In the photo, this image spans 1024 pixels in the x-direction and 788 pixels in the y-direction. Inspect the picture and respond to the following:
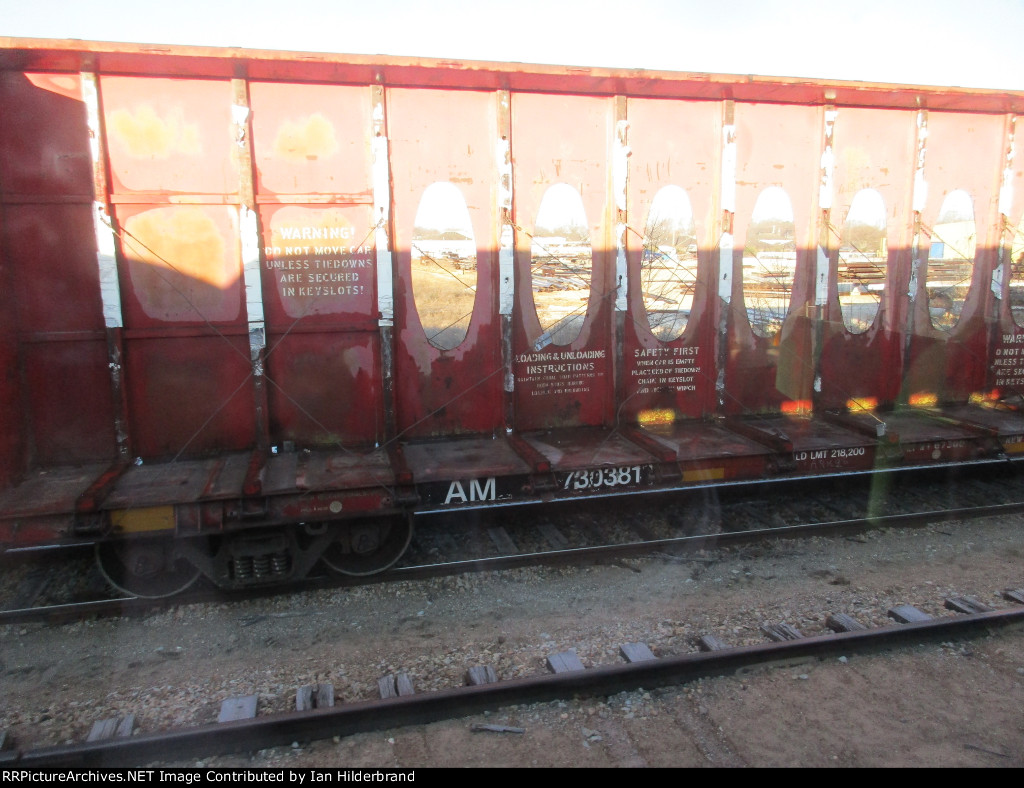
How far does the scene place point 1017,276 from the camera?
→ 6918 mm

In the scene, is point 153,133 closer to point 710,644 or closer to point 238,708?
point 238,708

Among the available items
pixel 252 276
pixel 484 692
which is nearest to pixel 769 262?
pixel 252 276

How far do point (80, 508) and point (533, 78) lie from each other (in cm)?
451

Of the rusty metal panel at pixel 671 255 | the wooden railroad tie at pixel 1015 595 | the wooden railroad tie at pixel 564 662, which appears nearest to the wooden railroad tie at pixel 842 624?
the wooden railroad tie at pixel 1015 595

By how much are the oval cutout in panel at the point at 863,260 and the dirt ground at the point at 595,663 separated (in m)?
2.32

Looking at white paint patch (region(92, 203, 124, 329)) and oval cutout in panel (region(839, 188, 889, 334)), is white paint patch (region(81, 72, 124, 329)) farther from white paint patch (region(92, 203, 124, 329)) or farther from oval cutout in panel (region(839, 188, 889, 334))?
oval cutout in panel (region(839, 188, 889, 334))

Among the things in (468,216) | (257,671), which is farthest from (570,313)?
(257,671)

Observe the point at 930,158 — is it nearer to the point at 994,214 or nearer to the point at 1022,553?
the point at 994,214

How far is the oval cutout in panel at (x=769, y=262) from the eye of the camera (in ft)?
20.2

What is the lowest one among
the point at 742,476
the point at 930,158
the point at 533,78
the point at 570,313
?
the point at 742,476

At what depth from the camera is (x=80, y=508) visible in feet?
13.7

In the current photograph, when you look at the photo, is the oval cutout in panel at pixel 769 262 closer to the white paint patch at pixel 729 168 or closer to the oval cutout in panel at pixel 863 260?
the white paint patch at pixel 729 168

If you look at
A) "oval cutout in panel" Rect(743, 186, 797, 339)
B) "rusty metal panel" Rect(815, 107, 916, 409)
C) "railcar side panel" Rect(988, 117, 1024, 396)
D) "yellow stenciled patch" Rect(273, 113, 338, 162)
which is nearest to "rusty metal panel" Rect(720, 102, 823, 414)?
"oval cutout in panel" Rect(743, 186, 797, 339)

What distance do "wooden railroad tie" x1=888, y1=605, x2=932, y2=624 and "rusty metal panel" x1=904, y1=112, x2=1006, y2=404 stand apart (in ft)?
10.3
